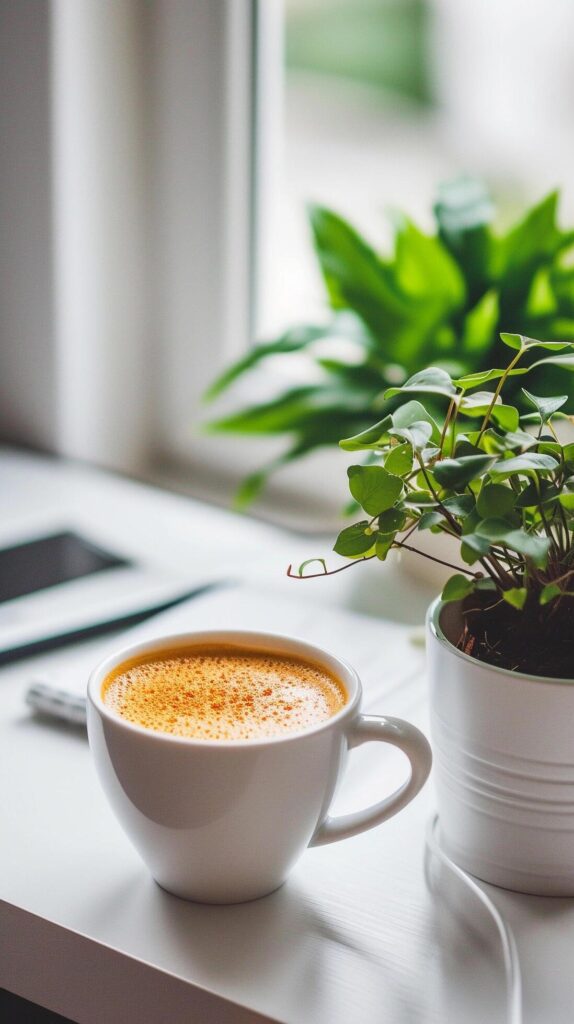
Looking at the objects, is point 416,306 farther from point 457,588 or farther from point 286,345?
point 457,588

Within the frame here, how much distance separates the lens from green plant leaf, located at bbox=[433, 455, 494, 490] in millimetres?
407

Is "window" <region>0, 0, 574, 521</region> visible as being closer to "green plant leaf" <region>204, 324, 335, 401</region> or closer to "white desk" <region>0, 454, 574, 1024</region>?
"green plant leaf" <region>204, 324, 335, 401</region>

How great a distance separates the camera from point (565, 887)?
1.57 feet

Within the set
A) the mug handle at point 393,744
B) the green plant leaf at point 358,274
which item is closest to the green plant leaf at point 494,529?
the mug handle at point 393,744

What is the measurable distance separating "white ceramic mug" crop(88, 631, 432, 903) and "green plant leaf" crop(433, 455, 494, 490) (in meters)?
0.12

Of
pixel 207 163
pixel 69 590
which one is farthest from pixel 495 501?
pixel 207 163

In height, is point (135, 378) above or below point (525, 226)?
below

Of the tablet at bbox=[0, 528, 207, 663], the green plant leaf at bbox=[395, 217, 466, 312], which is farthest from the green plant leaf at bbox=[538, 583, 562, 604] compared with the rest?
the green plant leaf at bbox=[395, 217, 466, 312]

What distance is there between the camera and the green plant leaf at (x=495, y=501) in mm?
411

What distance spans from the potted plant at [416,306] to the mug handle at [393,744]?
421 mm

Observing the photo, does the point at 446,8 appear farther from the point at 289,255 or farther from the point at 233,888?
the point at 233,888

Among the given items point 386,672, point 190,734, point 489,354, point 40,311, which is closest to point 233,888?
point 190,734

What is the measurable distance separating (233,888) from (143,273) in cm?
88

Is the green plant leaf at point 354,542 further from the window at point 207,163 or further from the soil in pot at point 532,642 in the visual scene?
the window at point 207,163
